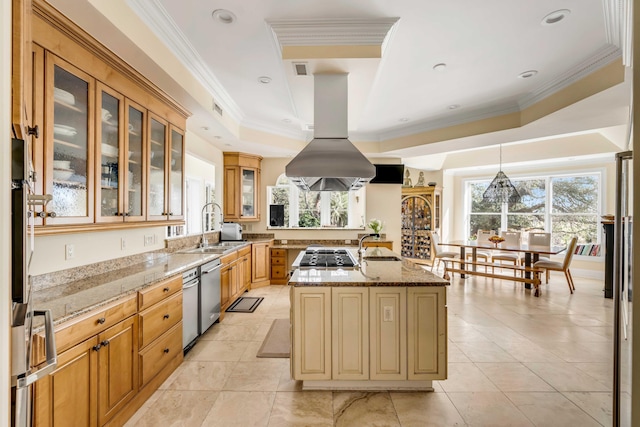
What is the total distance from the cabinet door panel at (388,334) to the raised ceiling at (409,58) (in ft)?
6.57

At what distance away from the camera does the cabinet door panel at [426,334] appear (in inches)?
94.7

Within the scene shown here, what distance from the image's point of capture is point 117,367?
1.89 m

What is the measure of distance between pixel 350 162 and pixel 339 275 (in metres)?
1.06

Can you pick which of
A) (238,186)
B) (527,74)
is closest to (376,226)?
(238,186)

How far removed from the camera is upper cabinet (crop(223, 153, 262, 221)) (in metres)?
5.65

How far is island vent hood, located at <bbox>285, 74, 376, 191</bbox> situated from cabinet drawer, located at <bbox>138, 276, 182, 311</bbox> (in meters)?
1.42

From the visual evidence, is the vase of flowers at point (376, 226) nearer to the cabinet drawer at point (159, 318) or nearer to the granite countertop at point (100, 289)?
the granite countertop at point (100, 289)

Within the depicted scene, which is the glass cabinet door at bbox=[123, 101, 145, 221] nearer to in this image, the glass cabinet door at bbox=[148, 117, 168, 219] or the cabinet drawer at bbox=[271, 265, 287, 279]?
the glass cabinet door at bbox=[148, 117, 168, 219]

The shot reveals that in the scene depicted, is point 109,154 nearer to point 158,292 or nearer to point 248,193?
point 158,292

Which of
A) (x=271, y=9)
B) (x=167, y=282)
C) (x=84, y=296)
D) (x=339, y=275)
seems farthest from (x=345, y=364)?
(x=271, y=9)

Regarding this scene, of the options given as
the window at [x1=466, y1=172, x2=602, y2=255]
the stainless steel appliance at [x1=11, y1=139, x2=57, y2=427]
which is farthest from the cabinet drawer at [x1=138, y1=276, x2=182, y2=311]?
the window at [x1=466, y1=172, x2=602, y2=255]

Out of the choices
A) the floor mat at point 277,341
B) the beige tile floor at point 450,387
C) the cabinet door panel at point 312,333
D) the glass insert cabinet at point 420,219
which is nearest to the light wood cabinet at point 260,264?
the beige tile floor at point 450,387

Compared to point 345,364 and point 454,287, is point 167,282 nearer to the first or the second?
point 345,364

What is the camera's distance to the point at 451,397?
2.37m
